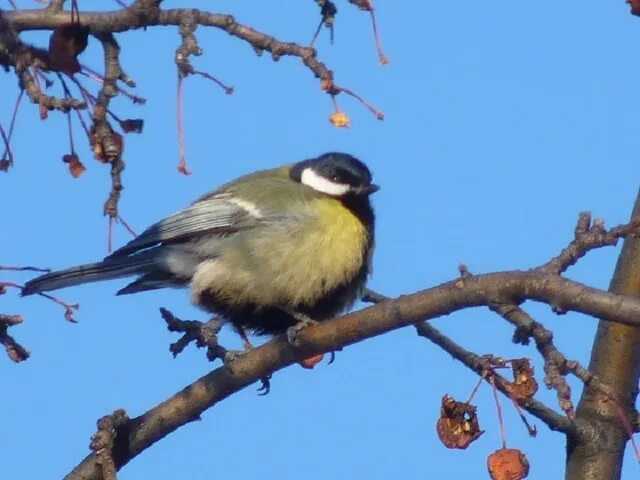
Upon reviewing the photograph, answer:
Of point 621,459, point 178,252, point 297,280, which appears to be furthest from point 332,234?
point 621,459

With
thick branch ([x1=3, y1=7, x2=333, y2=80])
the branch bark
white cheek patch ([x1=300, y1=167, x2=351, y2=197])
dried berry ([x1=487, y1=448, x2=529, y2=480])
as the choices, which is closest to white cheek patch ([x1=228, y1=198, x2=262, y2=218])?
white cheek patch ([x1=300, y1=167, x2=351, y2=197])

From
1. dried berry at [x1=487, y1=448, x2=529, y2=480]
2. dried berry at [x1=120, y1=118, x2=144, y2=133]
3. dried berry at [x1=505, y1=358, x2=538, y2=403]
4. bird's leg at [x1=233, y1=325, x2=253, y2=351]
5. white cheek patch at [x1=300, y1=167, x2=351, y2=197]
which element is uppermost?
white cheek patch at [x1=300, y1=167, x2=351, y2=197]

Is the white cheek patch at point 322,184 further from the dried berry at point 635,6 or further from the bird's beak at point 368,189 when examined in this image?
the dried berry at point 635,6

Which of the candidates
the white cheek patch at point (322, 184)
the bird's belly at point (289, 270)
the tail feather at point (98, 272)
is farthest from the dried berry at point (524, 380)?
the white cheek patch at point (322, 184)

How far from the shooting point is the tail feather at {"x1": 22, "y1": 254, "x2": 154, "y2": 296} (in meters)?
4.95

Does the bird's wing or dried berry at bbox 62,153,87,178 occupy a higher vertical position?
the bird's wing

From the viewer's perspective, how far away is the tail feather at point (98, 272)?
4945 millimetres

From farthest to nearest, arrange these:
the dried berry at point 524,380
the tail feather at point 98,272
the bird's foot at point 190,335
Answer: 1. the tail feather at point 98,272
2. the bird's foot at point 190,335
3. the dried berry at point 524,380

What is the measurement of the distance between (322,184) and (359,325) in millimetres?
2646

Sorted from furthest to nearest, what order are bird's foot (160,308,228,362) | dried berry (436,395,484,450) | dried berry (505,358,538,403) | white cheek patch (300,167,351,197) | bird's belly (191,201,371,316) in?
white cheek patch (300,167,351,197)
bird's belly (191,201,371,316)
bird's foot (160,308,228,362)
dried berry (436,395,484,450)
dried berry (505,358,538,403)

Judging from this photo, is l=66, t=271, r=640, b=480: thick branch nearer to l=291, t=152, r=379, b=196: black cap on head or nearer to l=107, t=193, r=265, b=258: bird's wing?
l=107, t=193, r=265, b=258: bird's wing

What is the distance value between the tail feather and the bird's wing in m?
0.06

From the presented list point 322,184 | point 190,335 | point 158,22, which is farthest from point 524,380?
point 322,184

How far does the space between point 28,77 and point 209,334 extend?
1384mm
